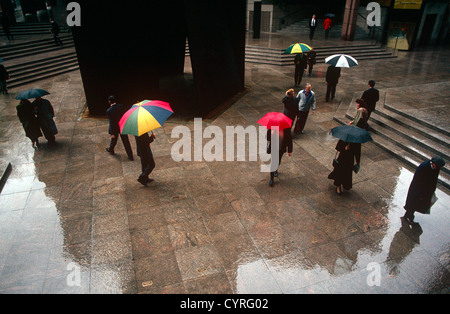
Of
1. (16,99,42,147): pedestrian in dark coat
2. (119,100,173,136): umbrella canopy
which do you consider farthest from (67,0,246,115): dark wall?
(119,100,173,136): umbrella canopy

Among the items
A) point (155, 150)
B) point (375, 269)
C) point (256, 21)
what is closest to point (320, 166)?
point (375, 269)

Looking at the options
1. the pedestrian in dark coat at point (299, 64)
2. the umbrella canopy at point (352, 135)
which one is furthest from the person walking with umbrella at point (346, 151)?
the pedestrian in dark coat at point (299, 64)

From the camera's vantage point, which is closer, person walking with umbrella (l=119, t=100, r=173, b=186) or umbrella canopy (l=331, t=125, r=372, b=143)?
person walking with umbrella (l=119, t=100, r=173, b=186)

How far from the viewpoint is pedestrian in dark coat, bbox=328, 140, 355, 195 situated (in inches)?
243

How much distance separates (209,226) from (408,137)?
6776mm

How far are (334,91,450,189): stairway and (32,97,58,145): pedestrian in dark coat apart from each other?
9.68 m

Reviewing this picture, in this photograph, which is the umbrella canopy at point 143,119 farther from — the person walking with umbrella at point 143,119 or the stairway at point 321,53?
the stairway at point 321,53

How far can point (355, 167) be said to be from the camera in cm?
641

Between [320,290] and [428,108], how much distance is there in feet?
27.3

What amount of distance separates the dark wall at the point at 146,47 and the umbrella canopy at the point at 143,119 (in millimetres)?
4292

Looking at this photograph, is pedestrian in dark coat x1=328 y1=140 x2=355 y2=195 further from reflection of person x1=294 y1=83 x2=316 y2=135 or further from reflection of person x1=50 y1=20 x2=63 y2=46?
reflection of person x1=50 y1=20 x2=63 y2=46

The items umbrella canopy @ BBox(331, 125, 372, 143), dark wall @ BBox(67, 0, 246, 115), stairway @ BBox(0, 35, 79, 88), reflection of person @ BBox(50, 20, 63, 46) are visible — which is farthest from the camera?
reflection of person @ BBox(50, 20, 63, 46)
